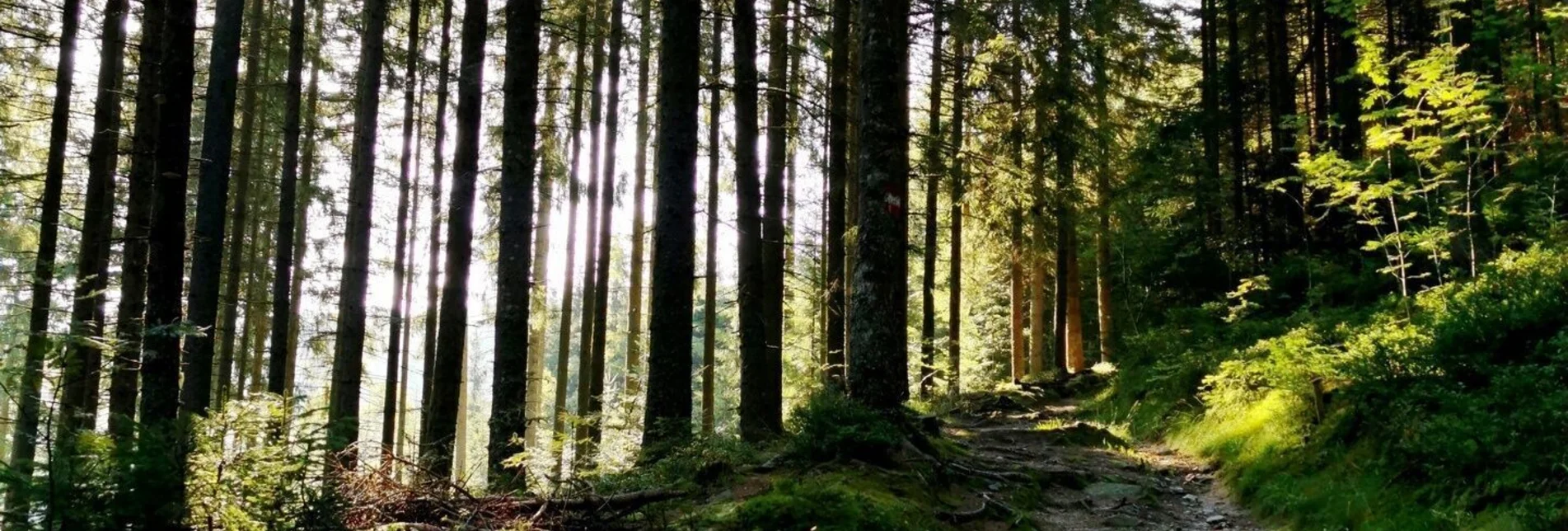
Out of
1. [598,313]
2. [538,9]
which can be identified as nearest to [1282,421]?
[538,9]

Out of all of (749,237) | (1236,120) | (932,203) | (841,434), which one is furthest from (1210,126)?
(841,434)

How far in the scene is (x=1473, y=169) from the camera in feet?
28.6

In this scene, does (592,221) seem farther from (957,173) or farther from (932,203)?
(957,173)

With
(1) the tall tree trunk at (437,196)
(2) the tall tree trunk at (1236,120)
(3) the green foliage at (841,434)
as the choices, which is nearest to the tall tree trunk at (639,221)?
(1) the tall tree trunk at (437,196)

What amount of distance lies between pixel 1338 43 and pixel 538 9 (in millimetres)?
14616

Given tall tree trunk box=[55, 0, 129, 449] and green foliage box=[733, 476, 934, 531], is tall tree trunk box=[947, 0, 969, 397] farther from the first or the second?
tall tree trunk box=[55, 0, 129, 449]

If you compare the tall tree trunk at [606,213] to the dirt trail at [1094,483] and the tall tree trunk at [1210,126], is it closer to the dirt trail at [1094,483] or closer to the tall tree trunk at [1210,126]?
the dirt trail at [1094,483]

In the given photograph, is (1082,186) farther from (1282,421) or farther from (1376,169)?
(1282,421)

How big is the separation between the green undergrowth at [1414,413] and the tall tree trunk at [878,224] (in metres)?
3.23

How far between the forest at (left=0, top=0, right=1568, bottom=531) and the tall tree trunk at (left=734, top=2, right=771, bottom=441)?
6cm

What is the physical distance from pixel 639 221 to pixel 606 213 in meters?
3.24

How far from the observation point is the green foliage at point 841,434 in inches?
234

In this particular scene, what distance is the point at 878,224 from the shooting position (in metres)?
6.95

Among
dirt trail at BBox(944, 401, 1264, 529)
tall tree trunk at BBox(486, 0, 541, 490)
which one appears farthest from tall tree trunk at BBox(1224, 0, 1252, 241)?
tall tree trunk at BBox(486, 0, 541, 490)
